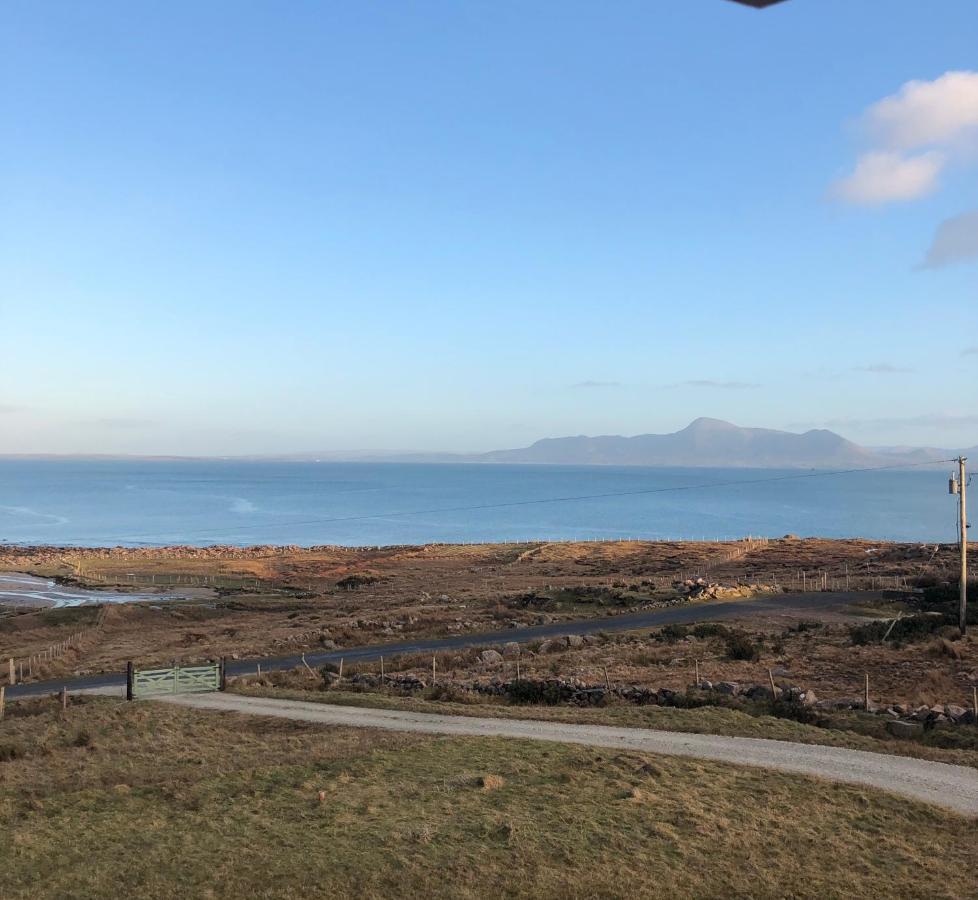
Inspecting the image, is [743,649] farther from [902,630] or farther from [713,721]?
[713,721]

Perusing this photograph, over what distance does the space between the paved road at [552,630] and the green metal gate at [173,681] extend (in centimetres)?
462

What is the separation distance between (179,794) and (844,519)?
187 metres

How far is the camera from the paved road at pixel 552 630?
32.5 m

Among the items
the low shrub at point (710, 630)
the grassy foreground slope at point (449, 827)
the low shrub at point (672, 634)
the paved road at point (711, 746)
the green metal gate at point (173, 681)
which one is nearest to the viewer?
the grassy foreground slope at point (449, 827)

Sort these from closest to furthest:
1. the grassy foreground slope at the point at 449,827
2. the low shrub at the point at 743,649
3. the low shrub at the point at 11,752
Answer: the grassy foreground slope at the point at 449,827 < the low shrub at the point at 11,752 < the low shrub at the point at 743,649

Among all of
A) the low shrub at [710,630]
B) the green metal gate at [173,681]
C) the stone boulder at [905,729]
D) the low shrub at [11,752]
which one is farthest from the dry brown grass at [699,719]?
the low shrub at [710,630]

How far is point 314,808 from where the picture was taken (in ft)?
47.7

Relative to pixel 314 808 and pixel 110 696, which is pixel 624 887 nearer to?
pixel 314 808

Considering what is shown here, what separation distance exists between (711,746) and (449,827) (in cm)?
776

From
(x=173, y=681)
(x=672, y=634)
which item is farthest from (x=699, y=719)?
(x=173, y=681)

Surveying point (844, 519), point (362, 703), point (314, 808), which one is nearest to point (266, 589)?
point (362, 703)

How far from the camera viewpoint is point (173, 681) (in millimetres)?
27312

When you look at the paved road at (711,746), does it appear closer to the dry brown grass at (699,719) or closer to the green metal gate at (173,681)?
the dry brown grass at (699,719)

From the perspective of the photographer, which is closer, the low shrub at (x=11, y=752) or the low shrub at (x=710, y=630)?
the low shrub at (x=11, y=752)
